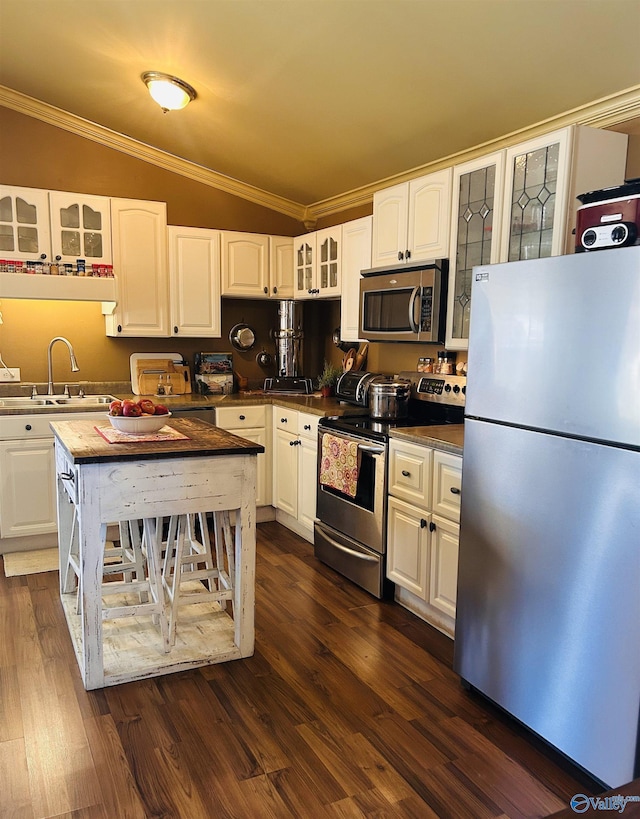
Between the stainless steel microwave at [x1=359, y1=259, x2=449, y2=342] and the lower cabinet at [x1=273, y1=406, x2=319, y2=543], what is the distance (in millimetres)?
712

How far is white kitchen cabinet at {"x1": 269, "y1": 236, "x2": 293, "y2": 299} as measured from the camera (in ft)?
15.3

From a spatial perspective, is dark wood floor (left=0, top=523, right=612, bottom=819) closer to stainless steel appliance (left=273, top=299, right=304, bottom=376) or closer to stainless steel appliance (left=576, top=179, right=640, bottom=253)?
stainless steel appliance (left=576, top=179, right=640, bottom=253)

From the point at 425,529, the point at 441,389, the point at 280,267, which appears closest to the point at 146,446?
the point at 425,529

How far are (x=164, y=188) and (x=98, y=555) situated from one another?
3.15 meters

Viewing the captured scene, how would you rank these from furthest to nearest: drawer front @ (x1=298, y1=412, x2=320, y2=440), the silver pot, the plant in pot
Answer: the plant in pot → drawer front @ (x1=298, y1=412, x2=320, y2=440) → the silver pot

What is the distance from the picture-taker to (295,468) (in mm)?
4047

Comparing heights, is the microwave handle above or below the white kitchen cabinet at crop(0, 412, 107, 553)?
above

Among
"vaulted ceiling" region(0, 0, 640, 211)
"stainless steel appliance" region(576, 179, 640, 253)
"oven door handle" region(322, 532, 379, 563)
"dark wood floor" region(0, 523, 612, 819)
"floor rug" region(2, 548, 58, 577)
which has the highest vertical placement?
"vaulted ceiling" region(0, 0, 640, 211)

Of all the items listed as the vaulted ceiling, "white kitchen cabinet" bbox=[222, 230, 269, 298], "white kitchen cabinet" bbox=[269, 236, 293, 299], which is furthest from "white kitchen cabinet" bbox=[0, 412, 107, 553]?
the vaulted ceiling

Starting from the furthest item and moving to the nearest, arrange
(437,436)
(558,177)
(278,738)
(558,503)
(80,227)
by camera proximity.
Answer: (80,227) → (437,436) → (558,177) → (278,738) → (558,503)

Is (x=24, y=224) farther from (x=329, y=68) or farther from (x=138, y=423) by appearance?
(x=329, y=68)

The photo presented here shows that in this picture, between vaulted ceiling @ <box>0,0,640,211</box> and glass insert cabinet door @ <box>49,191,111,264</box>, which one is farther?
glass insert cabinet door @ <box>49,191,111,264</box>

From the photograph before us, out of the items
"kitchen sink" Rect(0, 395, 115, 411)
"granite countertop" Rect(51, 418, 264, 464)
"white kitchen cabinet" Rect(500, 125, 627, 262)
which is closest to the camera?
"granite countertop" Rect(51, 418, 264, 464)

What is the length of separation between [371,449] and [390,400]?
422 millimetres
